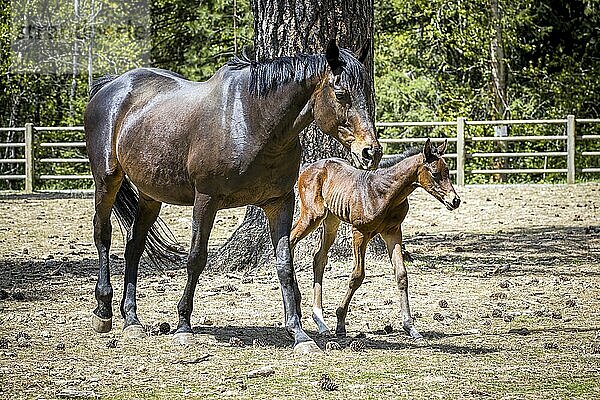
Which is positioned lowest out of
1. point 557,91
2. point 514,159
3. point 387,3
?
point 514,159

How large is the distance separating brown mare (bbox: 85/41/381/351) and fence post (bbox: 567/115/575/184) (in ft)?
52.4

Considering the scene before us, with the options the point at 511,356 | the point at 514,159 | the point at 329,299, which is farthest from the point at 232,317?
the point at 514,159

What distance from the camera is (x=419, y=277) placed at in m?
9.95

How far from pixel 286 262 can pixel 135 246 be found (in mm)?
1647

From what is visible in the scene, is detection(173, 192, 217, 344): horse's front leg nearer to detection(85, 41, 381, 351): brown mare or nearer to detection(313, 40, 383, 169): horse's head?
detection(85, 41, 381, 351): brown mare

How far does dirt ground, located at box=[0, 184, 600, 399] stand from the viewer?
548 cm

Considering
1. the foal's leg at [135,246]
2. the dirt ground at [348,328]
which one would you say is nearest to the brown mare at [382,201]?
the dirt ground at [348,328]

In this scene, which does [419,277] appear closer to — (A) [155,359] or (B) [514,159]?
(A) [155,359]

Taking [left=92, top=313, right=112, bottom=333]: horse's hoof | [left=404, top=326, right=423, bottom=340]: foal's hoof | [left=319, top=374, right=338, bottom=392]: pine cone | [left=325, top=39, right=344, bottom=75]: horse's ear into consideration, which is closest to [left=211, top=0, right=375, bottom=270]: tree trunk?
[left=92, top=313, right=112, bottom=333]: horse's hoof

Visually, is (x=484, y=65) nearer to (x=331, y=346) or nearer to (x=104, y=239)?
(x=104, y=239)

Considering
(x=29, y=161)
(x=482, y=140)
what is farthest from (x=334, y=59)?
(x=29, y=161)

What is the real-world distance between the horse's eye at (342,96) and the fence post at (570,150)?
16.8 m

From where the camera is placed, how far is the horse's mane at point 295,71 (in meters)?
6.12

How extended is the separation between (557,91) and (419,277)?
723 inches
